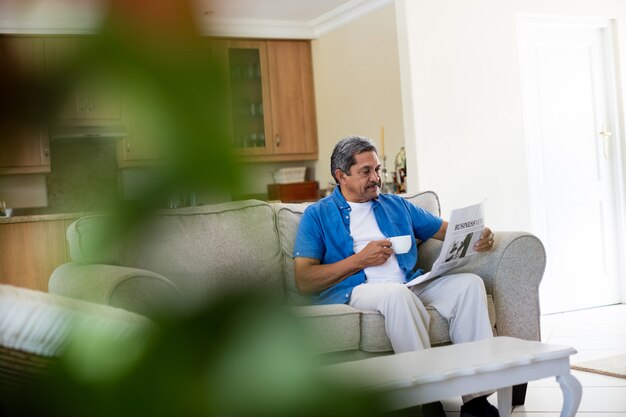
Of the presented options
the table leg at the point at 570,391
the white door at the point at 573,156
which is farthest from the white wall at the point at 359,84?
the table leg at the point at 570,391

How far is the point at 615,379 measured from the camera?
3.51 meters

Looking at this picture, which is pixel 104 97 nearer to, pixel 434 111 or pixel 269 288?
pixel 269 288

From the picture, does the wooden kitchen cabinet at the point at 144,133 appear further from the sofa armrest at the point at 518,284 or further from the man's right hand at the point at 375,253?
the sofa armrest at the point at 518,284

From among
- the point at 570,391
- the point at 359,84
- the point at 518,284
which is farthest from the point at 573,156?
the point at 570,391

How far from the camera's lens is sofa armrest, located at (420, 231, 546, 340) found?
324 cm

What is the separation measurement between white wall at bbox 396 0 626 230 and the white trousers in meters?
1.98

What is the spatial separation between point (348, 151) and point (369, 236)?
1.20ft

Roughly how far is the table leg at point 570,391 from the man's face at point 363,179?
123 centimetres

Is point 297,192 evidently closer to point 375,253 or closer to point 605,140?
point 605,140

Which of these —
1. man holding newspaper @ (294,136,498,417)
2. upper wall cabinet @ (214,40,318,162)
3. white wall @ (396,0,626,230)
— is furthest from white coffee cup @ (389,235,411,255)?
upper wall cabinet @ (214,40,318,162)

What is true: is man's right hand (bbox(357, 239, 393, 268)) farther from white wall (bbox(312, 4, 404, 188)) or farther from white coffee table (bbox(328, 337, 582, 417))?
white wall (bbox(312, 4, 404, 188))

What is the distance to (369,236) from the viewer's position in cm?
332

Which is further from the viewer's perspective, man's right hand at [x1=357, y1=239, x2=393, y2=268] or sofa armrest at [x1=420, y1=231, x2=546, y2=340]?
sofa armrest at [x1=420, y1=231, x2=546, y2=340]

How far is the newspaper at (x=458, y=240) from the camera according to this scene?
3000mm
